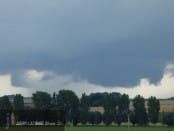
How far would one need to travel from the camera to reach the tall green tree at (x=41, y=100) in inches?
5787

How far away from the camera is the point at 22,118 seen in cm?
3794

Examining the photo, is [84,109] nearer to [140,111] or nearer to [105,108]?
[105,108]

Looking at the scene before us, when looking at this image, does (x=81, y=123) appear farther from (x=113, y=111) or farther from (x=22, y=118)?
(x=22, y=118)

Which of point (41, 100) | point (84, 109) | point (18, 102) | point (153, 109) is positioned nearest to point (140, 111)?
point (153, 109)

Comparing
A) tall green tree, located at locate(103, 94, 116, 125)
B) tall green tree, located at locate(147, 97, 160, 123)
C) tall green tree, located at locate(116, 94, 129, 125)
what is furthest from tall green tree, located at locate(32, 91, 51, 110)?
tall green tree, located at locate(147, 97, 160, 123)

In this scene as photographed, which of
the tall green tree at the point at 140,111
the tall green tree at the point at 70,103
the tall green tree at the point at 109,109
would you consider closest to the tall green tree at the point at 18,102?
the tall green tree at the point at 70,103

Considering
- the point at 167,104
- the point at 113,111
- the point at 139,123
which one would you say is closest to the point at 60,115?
the point at 139,123

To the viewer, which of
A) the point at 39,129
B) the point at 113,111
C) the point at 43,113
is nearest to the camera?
the point at 39,129

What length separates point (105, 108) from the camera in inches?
7234

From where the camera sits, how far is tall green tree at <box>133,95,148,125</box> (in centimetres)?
16812

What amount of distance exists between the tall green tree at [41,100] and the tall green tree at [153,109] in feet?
112

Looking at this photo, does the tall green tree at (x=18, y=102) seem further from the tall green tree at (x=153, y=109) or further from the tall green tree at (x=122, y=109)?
the tall green tree at (x=153, y=109)

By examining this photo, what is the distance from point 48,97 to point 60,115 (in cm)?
11770

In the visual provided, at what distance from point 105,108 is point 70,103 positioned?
15815 millimetres
